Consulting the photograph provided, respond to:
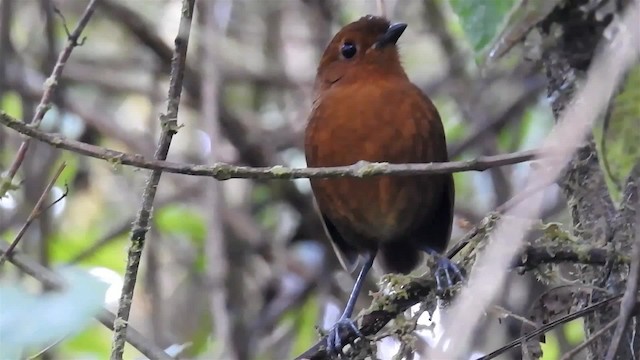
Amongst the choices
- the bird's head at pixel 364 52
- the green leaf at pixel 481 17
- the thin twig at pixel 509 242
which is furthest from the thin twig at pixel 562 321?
the bird's head at pixel 364 52

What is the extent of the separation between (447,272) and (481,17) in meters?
0.71

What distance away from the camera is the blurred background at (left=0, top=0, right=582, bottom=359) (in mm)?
3850

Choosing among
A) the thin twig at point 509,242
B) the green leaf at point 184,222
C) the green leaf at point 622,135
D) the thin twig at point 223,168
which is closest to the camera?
the thin twig at point 509,242

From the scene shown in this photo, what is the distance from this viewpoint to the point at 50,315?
6.73ft

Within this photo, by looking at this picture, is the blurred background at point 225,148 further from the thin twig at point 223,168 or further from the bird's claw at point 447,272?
the thin twig at point 223,168

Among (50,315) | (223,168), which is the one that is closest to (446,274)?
(223,168)

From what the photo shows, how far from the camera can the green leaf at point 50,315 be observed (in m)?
2.01

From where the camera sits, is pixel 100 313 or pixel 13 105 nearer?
pixel 100 313

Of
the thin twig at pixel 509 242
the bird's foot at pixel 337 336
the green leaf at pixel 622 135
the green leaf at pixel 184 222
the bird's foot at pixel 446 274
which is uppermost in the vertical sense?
the green leaf at pixel 184 222

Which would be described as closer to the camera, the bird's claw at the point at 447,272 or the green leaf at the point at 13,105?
the bird's claw at the point at 447,272

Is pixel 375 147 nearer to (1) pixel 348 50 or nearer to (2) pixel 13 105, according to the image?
(1) pixel 348 50

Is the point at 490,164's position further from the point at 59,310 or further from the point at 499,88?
the point at 499,88

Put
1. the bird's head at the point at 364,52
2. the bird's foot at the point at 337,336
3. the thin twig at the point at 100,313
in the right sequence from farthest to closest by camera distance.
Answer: the bird's head at the point at 364,52, the thin twig at the point at 100,313, the bird's foot at the point at 337,336

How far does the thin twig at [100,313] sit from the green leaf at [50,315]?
6.6 inches
